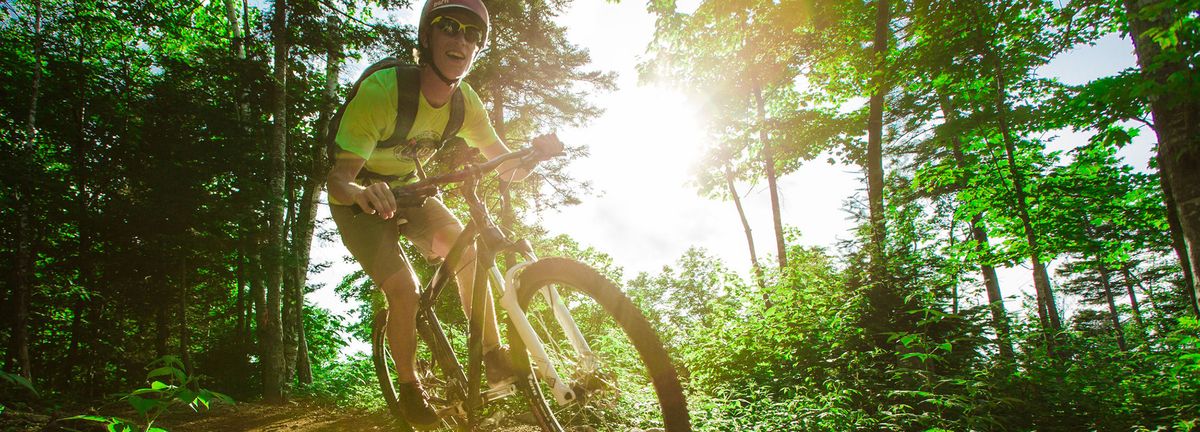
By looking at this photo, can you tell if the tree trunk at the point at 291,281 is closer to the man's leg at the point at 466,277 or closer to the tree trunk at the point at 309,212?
the tree trunk at the point at 309,212

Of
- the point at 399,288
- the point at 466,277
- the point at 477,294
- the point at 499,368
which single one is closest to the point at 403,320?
the point at 399,288

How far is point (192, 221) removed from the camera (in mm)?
10820

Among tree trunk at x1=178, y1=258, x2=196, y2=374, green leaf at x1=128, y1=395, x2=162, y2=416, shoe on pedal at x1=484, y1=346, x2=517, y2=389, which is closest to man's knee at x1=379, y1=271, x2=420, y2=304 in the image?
shoe on pedal at x1=484, y1=346, x2=517, y2=389

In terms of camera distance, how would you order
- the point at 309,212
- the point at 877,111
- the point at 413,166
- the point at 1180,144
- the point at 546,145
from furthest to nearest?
the point at 309,212
the point at 877,111
the point at 1180,144
the point at 413,166
the point at 546,145

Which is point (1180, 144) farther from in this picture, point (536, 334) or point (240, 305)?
point (240, 305)

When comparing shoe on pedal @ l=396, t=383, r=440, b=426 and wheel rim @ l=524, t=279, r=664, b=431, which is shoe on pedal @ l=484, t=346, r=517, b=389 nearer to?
wheel rim @ l=524, t=279, r=664, b=431

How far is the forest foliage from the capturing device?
4.93 m

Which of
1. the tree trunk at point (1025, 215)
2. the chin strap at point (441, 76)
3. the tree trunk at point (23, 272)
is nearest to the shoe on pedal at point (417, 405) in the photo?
→ the chin strap at point (441, 76)

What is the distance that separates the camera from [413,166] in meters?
3.26

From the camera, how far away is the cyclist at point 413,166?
2.53 m

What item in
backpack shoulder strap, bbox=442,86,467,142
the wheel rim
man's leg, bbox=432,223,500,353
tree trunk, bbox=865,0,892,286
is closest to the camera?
the wheel rim

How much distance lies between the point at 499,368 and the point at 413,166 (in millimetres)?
1578

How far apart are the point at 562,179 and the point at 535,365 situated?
40.6 ft

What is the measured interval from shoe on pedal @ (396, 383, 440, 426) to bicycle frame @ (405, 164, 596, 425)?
30 centimetres
